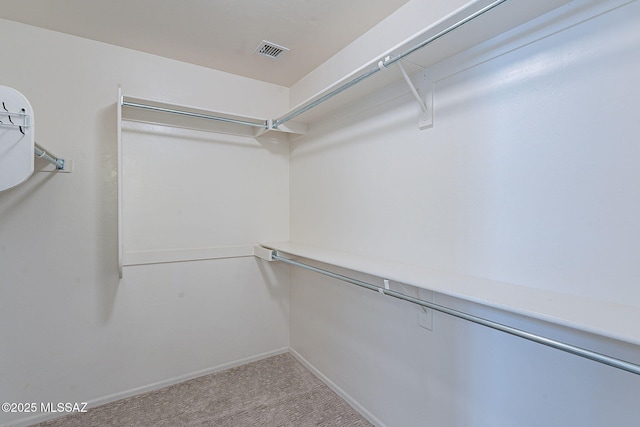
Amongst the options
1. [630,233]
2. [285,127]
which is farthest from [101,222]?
[630,233]

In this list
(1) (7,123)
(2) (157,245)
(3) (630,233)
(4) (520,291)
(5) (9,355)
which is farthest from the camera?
(2) (157,245)

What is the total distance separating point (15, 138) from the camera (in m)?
1.42

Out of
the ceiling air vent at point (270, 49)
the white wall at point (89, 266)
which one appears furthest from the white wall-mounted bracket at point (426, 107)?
the white wall at point (89, 266)

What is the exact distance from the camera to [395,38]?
1.82 meters

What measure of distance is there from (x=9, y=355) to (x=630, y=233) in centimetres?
338

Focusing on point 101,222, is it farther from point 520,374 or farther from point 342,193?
point 520,374

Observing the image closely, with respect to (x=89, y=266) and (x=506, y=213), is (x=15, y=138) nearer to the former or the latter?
(x=89, y=266)

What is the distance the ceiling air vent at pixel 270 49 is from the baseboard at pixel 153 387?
8.82 feet

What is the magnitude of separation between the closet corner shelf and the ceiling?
1562 millimetres

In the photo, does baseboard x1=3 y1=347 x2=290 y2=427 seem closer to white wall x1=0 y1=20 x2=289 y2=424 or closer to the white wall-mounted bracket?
white wall x1=0 y1=20 x2=289 y2=424

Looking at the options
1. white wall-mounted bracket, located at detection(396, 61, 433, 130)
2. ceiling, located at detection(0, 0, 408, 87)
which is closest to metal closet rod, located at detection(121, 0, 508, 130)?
white wall-mounted bracket, located at detection(396, 61, 433, 130)

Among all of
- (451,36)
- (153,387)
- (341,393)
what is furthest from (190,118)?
(341,393)

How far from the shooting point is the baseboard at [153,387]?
203cm

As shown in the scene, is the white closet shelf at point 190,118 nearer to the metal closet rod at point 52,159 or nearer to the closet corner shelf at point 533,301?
the metal closet rod at point 52,159
